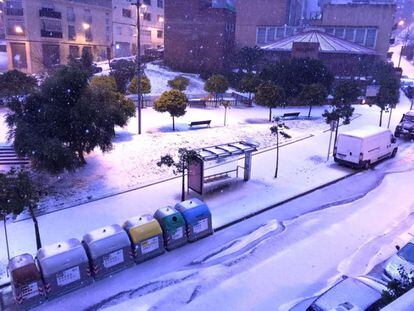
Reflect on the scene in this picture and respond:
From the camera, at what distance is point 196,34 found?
54625mm

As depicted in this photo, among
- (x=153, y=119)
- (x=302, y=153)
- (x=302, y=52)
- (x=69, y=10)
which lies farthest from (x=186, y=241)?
(x=69, y=10)

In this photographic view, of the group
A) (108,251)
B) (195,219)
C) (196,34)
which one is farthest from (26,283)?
(196,34)

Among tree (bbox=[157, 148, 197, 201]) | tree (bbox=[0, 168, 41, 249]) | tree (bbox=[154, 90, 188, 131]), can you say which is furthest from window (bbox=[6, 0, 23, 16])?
tree (bbox=[0, 168, 41, 249])

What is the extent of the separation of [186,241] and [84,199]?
5.39 m

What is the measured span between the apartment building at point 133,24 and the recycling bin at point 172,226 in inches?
2195

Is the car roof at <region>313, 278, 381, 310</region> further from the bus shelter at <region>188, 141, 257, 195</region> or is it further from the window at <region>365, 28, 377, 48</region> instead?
the window at <region>365, 28, 377, 48</region>

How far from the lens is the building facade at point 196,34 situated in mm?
54094

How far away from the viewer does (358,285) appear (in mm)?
8586

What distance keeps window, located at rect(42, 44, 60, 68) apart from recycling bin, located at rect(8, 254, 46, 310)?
48374 millimetres

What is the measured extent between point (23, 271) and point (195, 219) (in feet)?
17.2

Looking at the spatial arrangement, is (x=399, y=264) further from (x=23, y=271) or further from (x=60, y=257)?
(x=23, y=271)

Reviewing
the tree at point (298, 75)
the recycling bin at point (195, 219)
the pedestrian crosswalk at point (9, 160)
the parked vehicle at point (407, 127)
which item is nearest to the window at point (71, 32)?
the tree at point (298, 75)

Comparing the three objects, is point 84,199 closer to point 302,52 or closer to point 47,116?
point 47,116

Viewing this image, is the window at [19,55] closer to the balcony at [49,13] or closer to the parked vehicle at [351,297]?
the balcony at [49,13]
